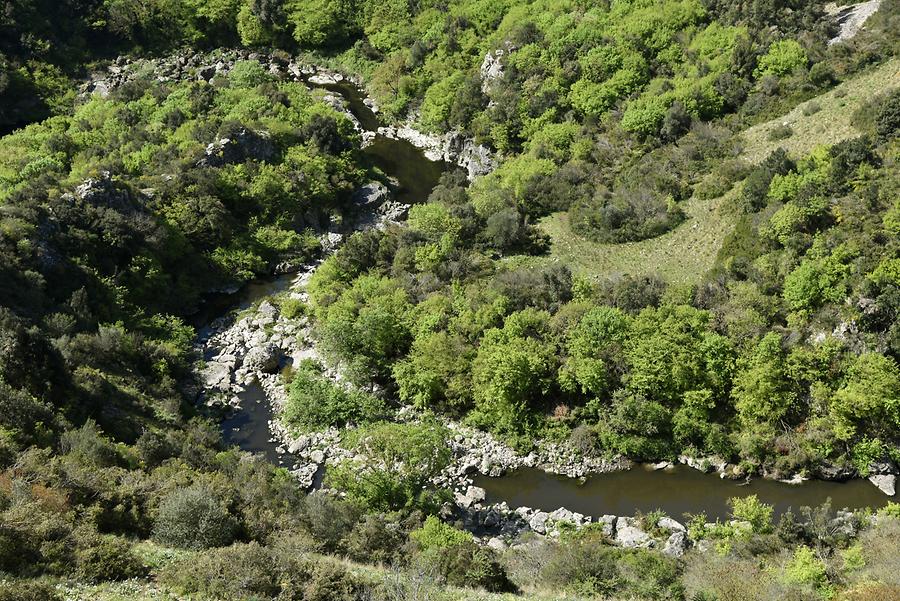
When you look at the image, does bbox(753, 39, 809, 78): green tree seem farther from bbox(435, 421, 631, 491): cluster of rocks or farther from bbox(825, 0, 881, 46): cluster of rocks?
bbox(435, 421, 631, 491): cluster of rocks

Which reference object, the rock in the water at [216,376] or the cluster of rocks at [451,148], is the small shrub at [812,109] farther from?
the rock in the water at [216,376]

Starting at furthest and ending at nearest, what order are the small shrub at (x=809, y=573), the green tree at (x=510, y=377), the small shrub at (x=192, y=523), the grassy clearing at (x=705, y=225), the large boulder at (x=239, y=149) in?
the large boulder at (x=239, y=149) < the grassy clearing at (x=705, y=225) < the green tree at (x=510, y=377) < the small shrub at (x=809, y=573) < the small shrub at (x=192, y=523)

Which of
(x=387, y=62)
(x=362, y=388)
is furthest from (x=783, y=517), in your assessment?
(x=387, y=62)

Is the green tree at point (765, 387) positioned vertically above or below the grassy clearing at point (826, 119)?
below

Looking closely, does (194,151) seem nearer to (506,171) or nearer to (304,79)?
(506,171)

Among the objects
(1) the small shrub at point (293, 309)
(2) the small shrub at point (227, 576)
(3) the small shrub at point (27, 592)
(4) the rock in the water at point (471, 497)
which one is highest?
(1) the small shrub at point (293, 309)

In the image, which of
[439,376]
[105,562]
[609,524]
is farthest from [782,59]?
[105,562]

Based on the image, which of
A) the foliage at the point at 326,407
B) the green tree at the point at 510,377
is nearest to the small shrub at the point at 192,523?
the foliage at the point at 326,407

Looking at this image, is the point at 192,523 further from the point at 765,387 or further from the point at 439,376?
the point at 765,387
